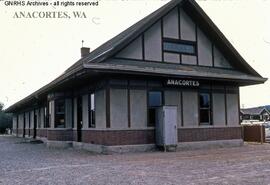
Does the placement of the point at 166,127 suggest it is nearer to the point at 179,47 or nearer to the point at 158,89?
the point at 158,89

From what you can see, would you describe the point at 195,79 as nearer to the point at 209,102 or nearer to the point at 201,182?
the point at 209,102

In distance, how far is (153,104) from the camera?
15953 millimetres

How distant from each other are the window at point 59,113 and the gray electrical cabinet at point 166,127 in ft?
21.4

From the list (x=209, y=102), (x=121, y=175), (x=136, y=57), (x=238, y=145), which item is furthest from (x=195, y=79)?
(x=121, y=175)

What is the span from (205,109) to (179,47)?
10.7ft

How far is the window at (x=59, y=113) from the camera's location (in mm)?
19906

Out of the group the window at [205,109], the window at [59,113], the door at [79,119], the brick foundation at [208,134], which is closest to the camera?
the brick foundation at [208,134]

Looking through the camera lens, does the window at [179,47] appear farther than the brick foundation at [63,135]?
No

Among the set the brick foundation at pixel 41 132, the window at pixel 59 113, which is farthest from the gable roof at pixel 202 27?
the brick foundation at pixel 41 132

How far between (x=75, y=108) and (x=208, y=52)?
24.7 feet

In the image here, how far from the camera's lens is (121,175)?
29.5ft

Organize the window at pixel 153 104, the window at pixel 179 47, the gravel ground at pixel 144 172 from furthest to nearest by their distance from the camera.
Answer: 1. the window at pixel 179 47
2. the window at pixel 153 104
3. the gravel ground at pixel 144 172

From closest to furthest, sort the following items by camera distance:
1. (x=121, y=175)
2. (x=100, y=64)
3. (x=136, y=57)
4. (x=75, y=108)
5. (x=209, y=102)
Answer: (x=121, y=175) → (x=100, y=64) → (x=136, y=57) → (x=209, y=102) → (x=75, y=108)

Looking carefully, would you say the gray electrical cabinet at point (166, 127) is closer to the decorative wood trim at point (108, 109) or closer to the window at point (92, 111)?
the decorative wood trim at point (108, 109)
